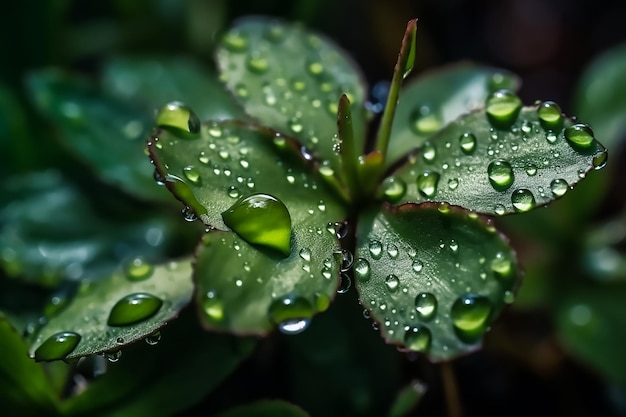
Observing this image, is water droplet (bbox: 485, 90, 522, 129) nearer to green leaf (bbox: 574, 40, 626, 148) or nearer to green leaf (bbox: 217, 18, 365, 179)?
green leaf (bbox: 217, 18, 365, 179)

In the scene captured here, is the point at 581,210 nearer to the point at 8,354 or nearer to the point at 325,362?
the point at 325,362

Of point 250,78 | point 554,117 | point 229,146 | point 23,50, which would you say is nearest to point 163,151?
point 229,146

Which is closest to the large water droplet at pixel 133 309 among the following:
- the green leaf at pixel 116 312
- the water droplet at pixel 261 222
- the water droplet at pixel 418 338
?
the green leaf at pixel 116 312

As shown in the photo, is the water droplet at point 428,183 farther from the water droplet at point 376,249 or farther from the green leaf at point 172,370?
the green leaf at point 172,370

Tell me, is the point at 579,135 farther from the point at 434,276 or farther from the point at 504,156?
the point at 434,276

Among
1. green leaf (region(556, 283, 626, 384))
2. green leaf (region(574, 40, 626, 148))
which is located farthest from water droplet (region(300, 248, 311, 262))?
green leaf (region(574, 40, 626, 148))

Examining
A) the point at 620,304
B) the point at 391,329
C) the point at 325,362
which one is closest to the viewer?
the point at 391,329
